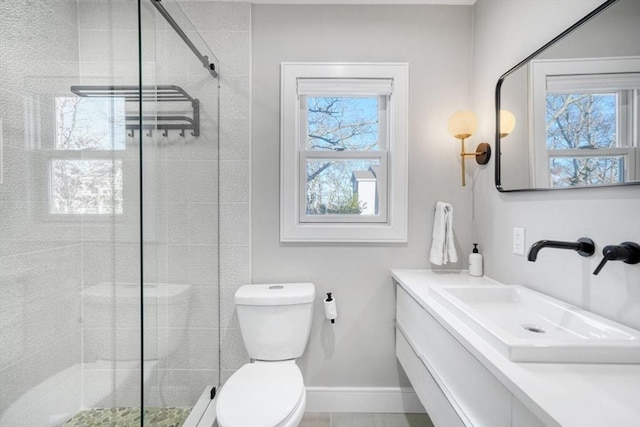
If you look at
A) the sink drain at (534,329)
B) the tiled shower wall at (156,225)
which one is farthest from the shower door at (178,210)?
the sink drain at (534,329)

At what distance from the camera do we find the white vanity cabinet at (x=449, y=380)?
79cm

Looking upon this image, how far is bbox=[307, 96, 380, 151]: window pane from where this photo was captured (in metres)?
1.94

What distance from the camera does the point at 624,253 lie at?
90 centimetres

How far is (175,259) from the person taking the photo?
1.34 m

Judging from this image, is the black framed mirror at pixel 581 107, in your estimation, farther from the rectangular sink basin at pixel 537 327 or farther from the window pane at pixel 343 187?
the window pane at pixel 343 187

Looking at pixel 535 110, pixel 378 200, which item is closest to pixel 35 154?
pixel 378 200

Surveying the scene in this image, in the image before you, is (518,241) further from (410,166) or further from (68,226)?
(68,226)

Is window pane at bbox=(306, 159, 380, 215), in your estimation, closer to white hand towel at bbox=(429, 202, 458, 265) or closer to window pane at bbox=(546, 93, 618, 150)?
white hand towel at bbox=(429, 202, 458, 265)

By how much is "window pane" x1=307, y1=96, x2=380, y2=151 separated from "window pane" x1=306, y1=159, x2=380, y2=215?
0.11 metres

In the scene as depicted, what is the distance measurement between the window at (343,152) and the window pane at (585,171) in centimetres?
78

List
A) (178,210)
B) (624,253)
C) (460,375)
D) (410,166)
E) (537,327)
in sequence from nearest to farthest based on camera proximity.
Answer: (624,253) → (460,375) → (537,327) → (178,210) → (410,166)

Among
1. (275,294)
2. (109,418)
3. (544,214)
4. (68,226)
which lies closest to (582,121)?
(544,214)

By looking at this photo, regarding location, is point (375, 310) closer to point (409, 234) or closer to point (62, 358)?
point (409, 234)

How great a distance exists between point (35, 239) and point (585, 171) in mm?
1884
